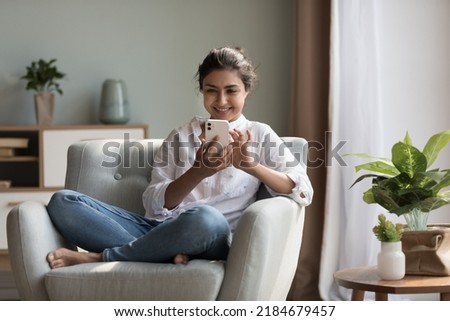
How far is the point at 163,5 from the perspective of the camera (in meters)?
4.66

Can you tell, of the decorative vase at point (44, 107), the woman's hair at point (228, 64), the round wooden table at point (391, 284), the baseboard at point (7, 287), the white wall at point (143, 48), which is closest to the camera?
the round wooden table at point (391, 284)

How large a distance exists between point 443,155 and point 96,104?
196cm

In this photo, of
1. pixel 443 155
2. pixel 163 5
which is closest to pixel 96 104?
pixel 163 5

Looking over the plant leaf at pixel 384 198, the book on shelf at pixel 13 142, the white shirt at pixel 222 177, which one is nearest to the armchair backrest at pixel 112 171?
the white shirt at pixel 222 177

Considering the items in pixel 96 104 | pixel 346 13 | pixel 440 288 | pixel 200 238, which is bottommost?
pixel 440 288

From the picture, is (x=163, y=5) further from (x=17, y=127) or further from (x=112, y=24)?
(x=17, y=127)

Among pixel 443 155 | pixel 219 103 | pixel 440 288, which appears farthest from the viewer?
pixel 443 155

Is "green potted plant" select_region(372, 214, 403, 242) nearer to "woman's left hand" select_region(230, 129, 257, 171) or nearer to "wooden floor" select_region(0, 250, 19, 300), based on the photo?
"woman's left hand" select_region(230, 129, 257, 171)

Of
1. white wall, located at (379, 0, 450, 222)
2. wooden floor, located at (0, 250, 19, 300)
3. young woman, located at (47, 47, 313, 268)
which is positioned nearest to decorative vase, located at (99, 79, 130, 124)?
wooden floor, located at (0, 250, 19, 300)

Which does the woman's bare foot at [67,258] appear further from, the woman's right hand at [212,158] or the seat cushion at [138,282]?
the woman's right hand at [212,158]

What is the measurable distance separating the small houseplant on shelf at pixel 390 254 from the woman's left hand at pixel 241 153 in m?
0.48

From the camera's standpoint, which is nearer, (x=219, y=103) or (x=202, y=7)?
(x=219, y=103)

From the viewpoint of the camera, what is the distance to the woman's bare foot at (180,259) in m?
2.38
